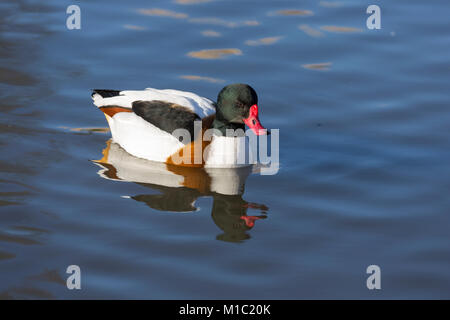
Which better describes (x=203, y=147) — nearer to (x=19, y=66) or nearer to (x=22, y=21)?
(x=19, y=66)

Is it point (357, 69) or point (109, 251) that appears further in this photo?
point (357, 69)

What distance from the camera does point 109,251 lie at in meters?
6.82

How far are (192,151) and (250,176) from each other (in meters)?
0.67

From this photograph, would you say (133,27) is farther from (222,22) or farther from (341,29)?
(341,29)

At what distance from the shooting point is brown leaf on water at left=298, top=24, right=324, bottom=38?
11.3 metres

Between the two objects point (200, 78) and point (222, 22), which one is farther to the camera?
point (222, 22)

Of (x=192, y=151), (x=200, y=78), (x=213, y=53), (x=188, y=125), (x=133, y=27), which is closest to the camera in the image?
(x=188, y=125)

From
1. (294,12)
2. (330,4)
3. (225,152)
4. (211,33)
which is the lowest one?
(225,152)

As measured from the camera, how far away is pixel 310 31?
1135 centimetres

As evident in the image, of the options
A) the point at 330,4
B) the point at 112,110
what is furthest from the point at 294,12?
the point at 112,110

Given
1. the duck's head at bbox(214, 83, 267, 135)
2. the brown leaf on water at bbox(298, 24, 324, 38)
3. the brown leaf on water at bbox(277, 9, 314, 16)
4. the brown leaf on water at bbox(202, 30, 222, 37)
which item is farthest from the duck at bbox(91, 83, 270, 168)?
the brown leaf on water at bbox(277, 9, 314, 16)

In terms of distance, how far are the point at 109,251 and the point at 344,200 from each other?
2.37 meters

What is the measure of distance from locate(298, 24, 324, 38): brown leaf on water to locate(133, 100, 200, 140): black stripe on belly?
3482 mm
